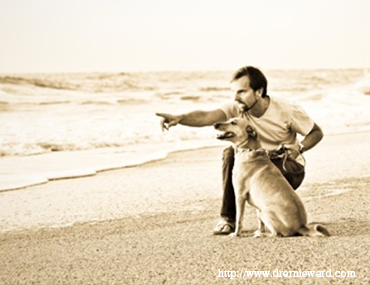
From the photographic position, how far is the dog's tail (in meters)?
4.07

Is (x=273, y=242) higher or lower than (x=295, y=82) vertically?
higher

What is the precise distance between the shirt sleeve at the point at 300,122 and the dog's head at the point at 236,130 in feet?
1.54

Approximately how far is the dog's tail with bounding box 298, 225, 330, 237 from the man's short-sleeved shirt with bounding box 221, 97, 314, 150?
0.77 m

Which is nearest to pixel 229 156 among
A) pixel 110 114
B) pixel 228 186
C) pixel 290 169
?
pixel 228 186

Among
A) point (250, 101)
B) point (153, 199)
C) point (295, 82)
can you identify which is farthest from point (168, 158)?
point (295, 82)

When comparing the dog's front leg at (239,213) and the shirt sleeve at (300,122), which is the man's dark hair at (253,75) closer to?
the shirt sleeve at (300,122)

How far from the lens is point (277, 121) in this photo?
4.56 m

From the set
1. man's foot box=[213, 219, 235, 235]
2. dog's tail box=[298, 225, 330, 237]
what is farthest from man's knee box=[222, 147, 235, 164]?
dog's tail box=[298, 225, 330, 237]

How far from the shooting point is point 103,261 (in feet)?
12.7

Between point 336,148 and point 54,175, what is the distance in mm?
4958

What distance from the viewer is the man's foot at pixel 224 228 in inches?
177

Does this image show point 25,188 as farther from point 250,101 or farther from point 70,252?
point 250,101

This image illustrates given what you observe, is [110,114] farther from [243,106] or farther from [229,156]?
[243,106]

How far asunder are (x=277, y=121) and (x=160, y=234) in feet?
4.06
